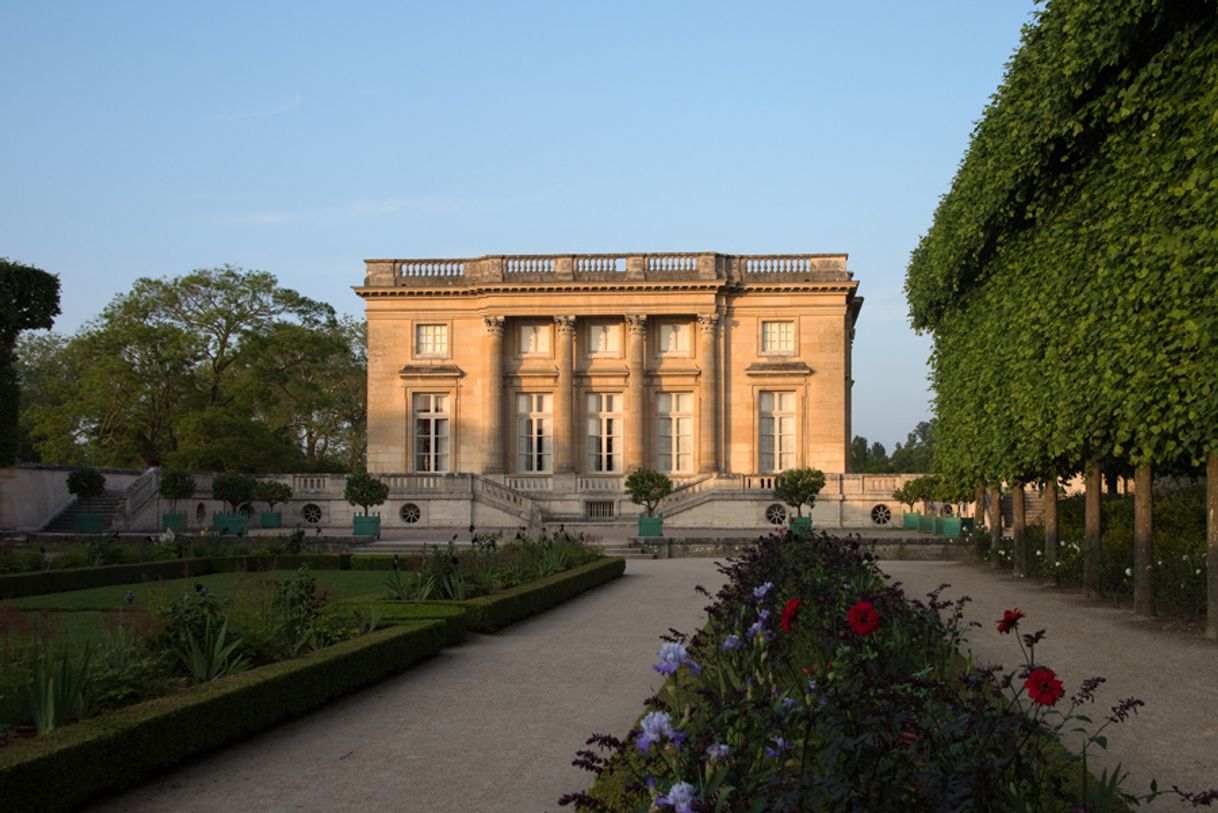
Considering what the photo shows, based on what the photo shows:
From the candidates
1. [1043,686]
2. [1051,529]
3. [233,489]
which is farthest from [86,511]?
[1043,686]

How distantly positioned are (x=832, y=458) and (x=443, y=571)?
96.7 ft

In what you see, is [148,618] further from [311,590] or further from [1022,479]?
[1022,479]

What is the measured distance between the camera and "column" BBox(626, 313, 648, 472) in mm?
42188

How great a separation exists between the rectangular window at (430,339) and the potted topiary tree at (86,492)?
12738 mm

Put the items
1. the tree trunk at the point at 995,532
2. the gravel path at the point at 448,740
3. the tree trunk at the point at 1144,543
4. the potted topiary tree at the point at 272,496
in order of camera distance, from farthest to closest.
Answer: the potted topiary tree at the point at 272,496, the tree trunk at the point at 995,532, the tree trunk at the point at 1144,543, the gravel path at the point at 448,740

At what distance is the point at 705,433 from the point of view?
4166 centimetres

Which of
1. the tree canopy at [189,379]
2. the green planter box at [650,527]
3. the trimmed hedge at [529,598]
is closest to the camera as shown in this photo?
the trimmed hedge at [529,598]

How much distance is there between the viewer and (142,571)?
19172 mm

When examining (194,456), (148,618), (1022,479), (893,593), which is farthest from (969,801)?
(194,456)

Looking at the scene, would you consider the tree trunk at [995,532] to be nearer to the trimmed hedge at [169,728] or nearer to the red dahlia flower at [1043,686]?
the trimmed hedge at [169,728]

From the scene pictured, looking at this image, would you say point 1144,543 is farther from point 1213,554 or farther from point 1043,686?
point 1043,686

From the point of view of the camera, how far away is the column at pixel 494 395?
1662 inches

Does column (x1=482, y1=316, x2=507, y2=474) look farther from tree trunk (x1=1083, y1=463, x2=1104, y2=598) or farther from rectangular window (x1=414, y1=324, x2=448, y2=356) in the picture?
tree trunk (x1=1083, y1=463, x2=1104, y2=598)

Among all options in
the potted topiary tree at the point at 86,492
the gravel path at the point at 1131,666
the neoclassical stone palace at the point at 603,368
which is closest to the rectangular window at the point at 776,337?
the neoclassical stone palace at the point at 603,368
